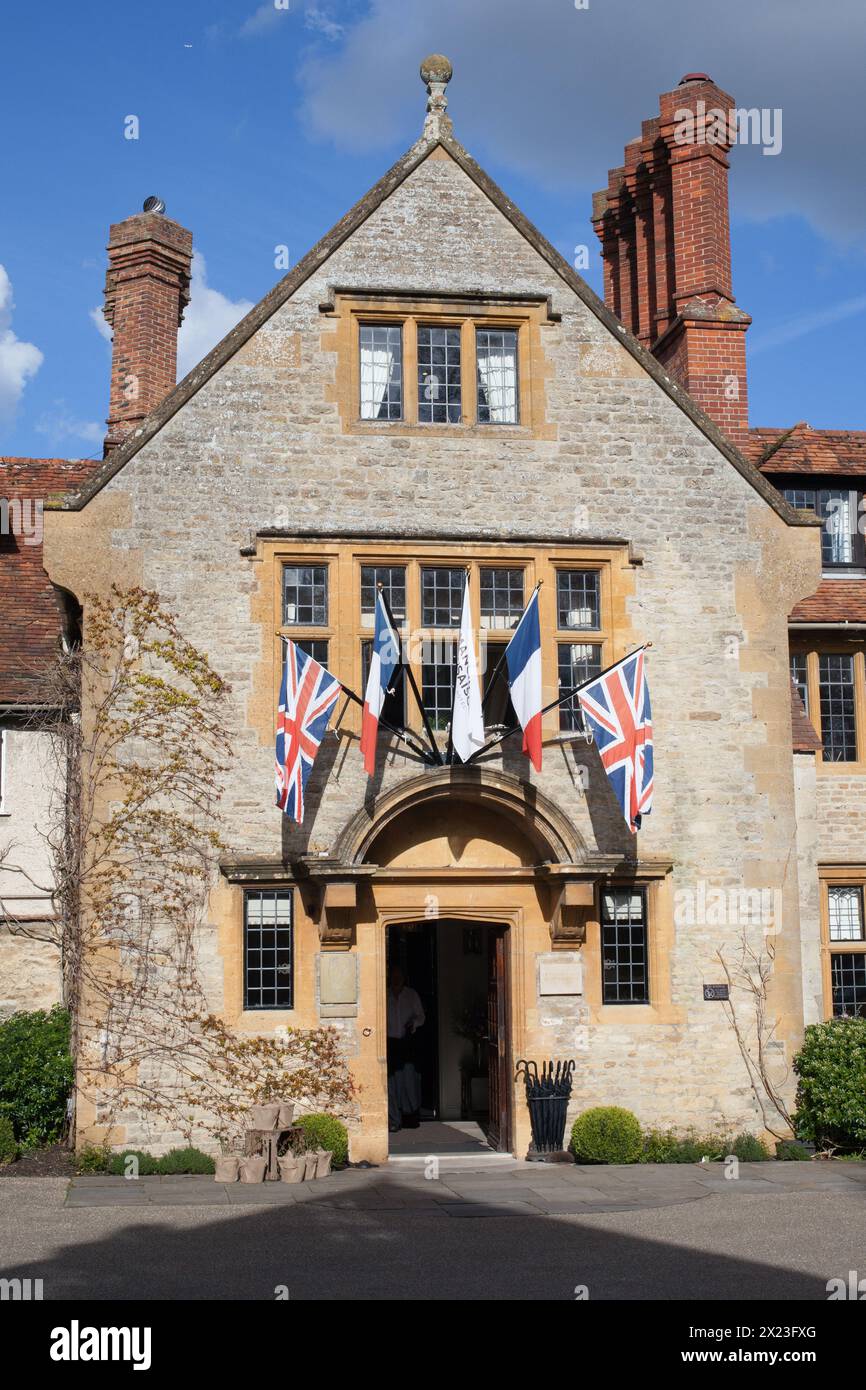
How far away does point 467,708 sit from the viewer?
16297mm

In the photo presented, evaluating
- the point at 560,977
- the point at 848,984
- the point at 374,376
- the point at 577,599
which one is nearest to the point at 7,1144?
the point at 560,977

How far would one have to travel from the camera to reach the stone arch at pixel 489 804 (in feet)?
54.5

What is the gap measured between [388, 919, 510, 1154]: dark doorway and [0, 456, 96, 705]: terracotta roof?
19.8 ft

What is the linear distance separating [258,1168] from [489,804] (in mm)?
4640

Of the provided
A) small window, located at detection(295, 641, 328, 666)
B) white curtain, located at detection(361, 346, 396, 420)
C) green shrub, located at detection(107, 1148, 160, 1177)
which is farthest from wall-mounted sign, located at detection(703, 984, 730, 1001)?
white curtain, located at detection(361, 346, 396, 420)

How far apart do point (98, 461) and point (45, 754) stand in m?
6.11

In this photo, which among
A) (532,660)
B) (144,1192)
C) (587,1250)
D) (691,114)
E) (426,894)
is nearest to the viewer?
(587,1250)

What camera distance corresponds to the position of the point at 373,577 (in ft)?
57.5

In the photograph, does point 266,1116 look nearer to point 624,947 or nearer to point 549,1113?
point 549,1113

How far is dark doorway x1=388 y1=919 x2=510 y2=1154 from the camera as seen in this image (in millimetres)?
18641

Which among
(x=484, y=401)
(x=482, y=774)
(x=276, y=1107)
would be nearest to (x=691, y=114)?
(x=484, y=401)

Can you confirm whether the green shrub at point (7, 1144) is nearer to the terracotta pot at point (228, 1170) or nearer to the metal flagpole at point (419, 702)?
the terracotta pot at point (228, 1170)

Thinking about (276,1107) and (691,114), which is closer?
(276,1107)

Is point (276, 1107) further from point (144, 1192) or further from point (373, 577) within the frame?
point (373, 577)
